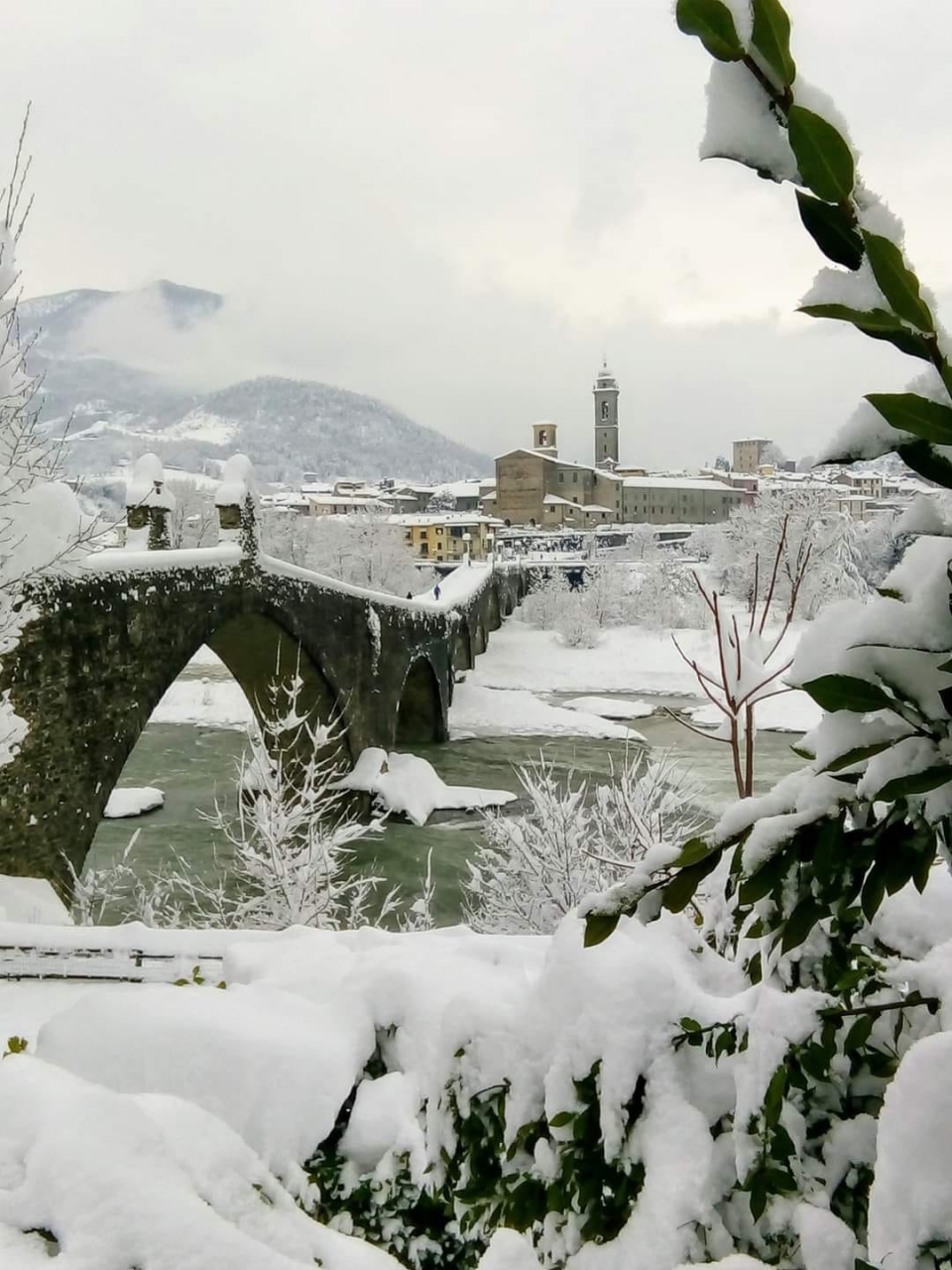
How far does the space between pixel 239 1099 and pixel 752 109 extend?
7.89ft

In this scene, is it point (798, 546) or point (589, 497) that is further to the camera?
point (589, 497)

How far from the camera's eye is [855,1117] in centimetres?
128

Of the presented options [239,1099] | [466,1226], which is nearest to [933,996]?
[466,1226]

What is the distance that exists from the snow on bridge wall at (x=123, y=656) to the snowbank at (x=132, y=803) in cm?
276

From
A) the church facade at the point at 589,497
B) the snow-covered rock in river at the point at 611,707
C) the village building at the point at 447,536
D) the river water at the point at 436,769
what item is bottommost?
the river water at the point at 436,769

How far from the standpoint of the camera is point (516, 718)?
87.0ft

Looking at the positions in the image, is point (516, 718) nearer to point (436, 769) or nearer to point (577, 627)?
point (436, 769)

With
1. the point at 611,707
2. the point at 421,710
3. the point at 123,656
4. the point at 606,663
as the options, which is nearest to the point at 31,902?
the point at 123,656

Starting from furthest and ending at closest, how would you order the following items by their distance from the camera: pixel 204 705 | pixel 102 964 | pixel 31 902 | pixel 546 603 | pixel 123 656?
pixel 546 603, pixel 204 705, pixel 123 656, pixel 31 902, pixel 102 964

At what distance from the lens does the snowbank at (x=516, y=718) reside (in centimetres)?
2373

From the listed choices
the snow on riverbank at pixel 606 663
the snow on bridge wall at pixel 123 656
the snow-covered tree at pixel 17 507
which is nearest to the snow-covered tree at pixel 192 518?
the snow on riverbank at pixel 606 663

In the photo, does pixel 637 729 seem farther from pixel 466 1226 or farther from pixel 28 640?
pixel 466 1226

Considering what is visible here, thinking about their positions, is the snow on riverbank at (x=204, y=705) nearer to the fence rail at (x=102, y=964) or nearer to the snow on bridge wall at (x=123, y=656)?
the snow on bridge wall at (x=123, y=656)

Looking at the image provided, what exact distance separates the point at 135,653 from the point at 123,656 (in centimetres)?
24
